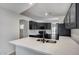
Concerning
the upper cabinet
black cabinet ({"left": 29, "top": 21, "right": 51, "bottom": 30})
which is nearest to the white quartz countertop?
the upper cabinet

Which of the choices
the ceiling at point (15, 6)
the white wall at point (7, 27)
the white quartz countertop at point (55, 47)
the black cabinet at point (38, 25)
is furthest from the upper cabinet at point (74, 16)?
the white wall at point (7, 27)

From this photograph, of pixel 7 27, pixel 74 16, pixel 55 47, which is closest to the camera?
pixel 74 16

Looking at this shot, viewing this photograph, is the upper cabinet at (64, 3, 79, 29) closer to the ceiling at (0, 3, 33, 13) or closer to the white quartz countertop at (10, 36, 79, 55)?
the white quartz countertop at (10, 36, 79, 55)

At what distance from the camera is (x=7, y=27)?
6.95 ft

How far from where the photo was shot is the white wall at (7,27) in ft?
6.71

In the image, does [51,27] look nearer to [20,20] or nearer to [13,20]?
[20,20]

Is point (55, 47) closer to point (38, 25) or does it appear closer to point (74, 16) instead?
point (74, 16)

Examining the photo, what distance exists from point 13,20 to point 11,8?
1.10 feet

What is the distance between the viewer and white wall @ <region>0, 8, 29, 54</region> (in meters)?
2.04

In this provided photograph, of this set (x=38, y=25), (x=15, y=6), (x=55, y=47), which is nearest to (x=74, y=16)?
(x=55, y=47)

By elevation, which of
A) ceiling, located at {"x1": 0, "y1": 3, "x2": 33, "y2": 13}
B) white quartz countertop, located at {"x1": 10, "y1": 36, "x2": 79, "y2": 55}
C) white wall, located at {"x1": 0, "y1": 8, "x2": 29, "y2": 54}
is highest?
ceiling, located at {"x1": 0, "y1": 3, "x2": 33, "y2": 13}

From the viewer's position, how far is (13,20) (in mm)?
2119

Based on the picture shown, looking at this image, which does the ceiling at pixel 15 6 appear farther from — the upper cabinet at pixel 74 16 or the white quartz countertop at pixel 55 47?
the upper cabinet at pixel 74 16

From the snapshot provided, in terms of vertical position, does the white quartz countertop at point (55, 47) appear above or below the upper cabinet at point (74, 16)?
below
